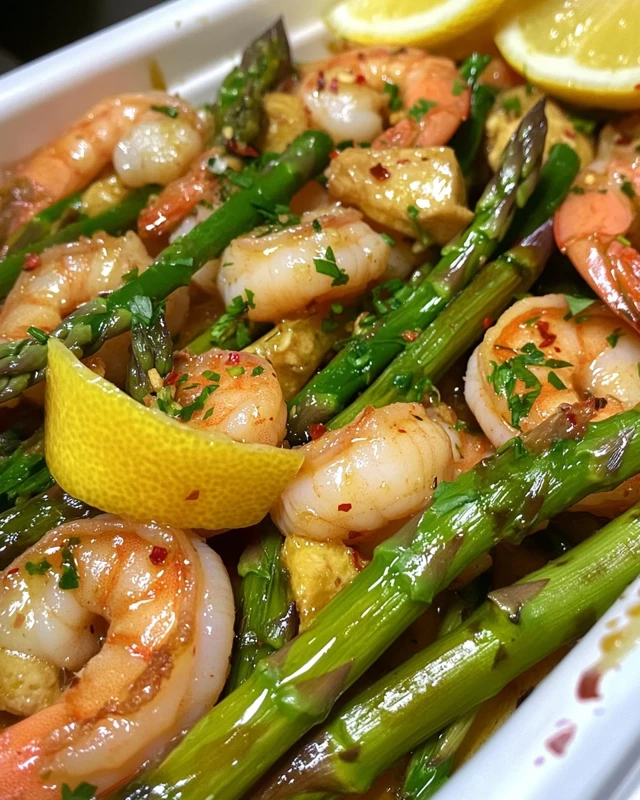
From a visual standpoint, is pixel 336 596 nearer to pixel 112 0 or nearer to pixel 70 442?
pixel 70 442

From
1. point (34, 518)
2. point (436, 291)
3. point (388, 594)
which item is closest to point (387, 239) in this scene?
point (436, 291)

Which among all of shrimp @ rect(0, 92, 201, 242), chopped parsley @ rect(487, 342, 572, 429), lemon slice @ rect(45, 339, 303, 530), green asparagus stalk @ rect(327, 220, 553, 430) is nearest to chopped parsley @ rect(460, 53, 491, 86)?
green asparagus stalk @ rect(327, 220, 553, 430)

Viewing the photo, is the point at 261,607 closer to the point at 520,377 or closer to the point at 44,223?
the point at 520,377

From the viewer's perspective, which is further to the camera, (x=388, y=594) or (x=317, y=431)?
(x=317, y=431)

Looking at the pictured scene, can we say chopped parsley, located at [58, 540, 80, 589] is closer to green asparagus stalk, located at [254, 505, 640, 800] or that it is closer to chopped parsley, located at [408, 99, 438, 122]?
green asparagus stalk, located at [254, 505, 640, 800]

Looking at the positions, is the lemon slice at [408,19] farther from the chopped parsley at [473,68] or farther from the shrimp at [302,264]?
the shrimp at [302,264]

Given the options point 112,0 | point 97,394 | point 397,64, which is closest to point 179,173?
point 397,64
